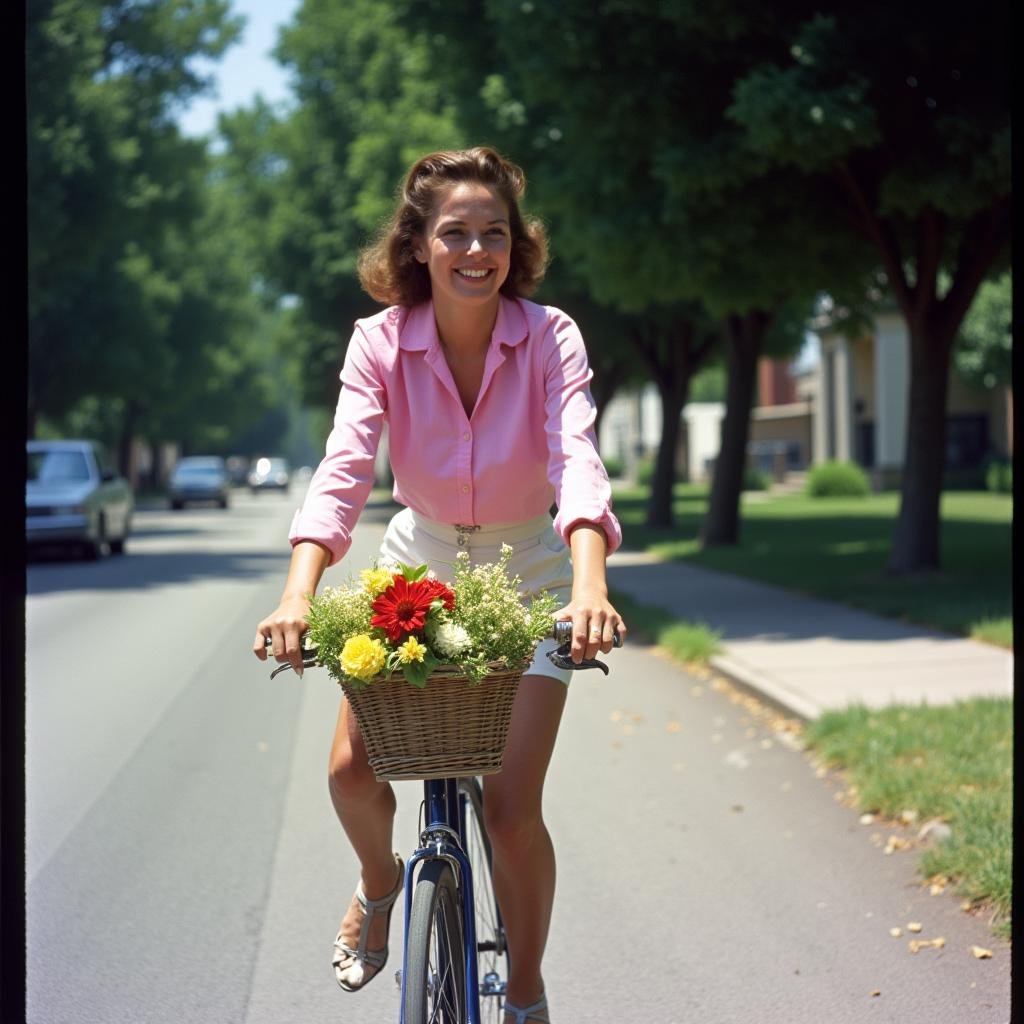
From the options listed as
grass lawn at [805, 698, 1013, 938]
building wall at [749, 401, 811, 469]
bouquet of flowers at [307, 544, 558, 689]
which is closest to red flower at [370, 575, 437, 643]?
bouquet of flowers at [307, 544, 558, 689]

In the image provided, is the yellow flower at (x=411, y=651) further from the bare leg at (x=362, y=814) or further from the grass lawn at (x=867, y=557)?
the grass lawn at (x=867, y=557)

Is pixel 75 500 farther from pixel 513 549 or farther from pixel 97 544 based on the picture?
pixel 513 549

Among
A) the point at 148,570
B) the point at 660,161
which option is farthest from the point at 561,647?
the point at 148,570

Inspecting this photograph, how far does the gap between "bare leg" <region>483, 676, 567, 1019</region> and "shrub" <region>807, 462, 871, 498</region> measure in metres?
42.2

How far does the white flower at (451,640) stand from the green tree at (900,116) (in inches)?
409

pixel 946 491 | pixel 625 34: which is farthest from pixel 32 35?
pixel 946 491

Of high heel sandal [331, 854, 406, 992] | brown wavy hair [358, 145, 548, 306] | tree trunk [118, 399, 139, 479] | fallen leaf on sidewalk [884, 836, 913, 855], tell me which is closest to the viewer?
brown wavy hair [358, 145, 548, 306]

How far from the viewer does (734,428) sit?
22562mm

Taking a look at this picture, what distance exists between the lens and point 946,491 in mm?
45250

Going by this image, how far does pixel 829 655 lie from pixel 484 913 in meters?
6.96

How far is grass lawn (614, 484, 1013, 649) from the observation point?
12.6 meters

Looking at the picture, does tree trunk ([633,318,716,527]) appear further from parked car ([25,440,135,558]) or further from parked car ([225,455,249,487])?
parked car ([225,455,249,487])

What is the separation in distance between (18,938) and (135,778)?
4660mm

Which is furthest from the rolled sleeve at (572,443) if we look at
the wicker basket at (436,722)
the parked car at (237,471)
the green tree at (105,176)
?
the parked car at (237,471)
